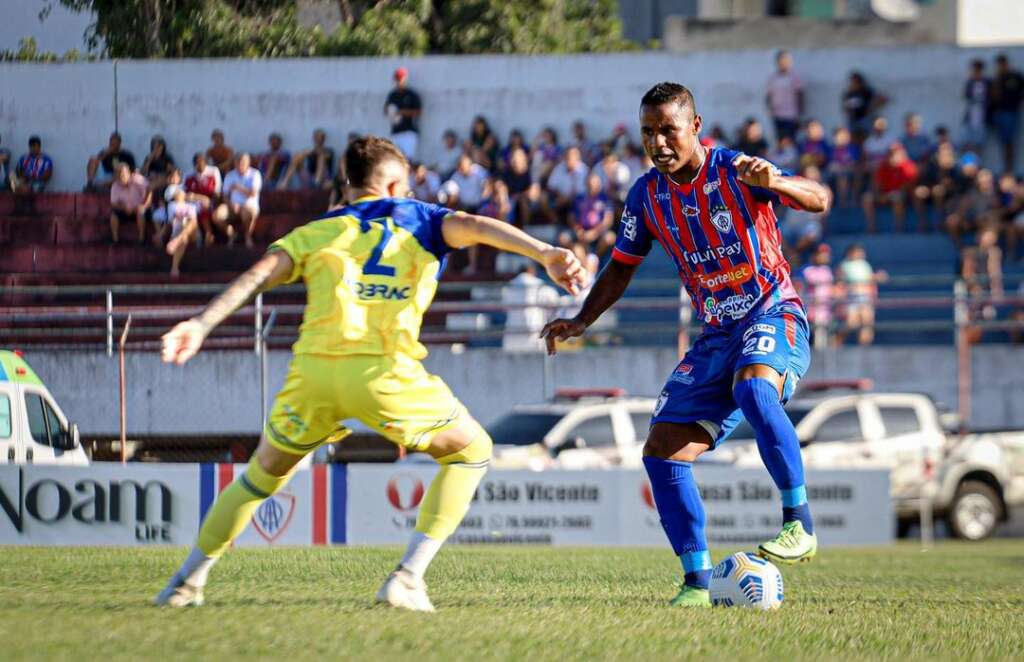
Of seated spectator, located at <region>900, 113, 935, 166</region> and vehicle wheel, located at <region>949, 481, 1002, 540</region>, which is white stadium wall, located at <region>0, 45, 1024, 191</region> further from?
vehicle wheel, located at <region>949, 481, 1002, 540</region>

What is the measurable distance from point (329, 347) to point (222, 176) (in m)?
14.5

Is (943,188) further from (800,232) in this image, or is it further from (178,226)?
(178,226)

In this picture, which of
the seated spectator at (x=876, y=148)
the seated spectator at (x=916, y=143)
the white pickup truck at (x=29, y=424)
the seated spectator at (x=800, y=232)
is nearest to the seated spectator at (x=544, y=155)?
the seated spectator at (x=800, y=232)

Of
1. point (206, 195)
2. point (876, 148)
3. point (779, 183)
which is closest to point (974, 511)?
point (876, 148)

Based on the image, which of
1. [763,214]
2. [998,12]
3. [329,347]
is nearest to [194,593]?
[329,347]

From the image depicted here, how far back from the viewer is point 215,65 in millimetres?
22672

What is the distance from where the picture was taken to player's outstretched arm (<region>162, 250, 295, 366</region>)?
5832 millimetres

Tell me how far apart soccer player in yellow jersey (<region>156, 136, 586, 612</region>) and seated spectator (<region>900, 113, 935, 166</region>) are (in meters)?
17.4

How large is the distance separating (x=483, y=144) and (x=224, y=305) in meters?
17.2

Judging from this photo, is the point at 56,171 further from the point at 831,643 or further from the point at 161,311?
the point at 831,643

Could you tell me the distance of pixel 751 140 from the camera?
22344 mm

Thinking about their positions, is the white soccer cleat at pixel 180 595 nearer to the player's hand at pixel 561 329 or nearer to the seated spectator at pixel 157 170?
the player's hand at pixel 561 329

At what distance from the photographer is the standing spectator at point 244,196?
19797 mm

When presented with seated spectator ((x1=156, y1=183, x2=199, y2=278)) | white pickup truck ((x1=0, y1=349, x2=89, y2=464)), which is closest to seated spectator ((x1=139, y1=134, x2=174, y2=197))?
seated spectator ((x1=156, y1=183, x2=199, y2=278))
